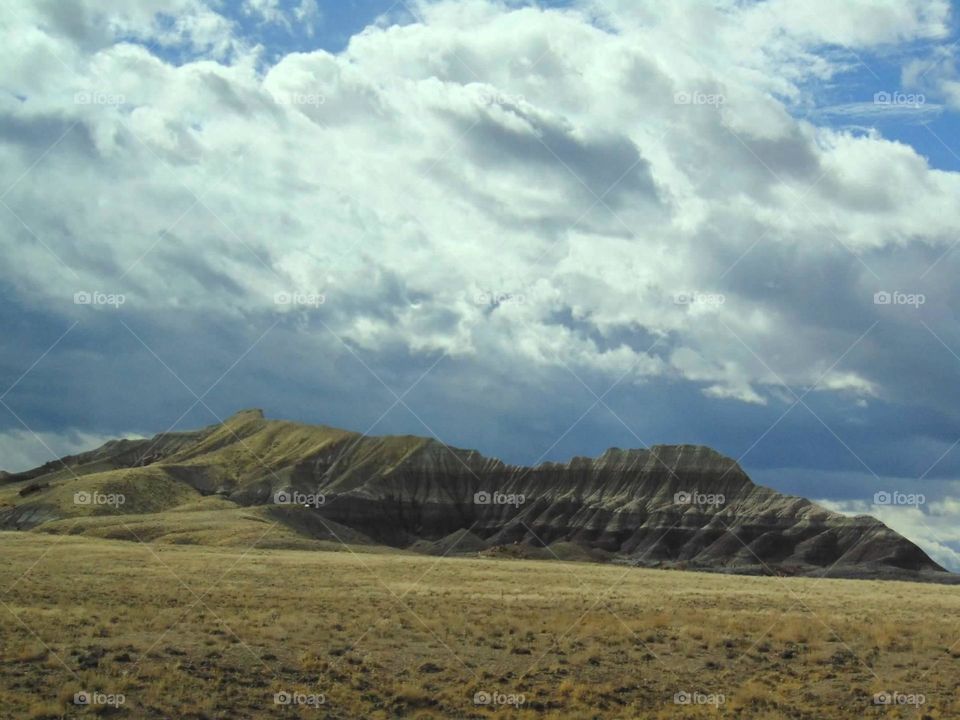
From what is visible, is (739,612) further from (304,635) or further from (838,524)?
(838,524)

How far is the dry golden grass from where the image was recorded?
24.8m

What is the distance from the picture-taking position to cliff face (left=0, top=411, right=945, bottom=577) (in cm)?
15338

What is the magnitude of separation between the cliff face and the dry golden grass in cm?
9313

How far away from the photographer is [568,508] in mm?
182625

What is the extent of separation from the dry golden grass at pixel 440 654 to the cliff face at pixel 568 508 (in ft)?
306

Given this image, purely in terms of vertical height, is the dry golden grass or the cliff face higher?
the cliff face

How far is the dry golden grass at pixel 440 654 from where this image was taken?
2481cm

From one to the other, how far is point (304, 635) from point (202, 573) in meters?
24.4

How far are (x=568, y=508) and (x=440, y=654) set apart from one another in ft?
508

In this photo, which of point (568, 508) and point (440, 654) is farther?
point (568, 508)

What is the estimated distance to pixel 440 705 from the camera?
2536cm

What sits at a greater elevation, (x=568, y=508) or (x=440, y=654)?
(x=568, y=508)

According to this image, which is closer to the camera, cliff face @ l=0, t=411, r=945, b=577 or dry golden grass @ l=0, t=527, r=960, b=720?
dry golden grass @ l=0, t=527, r=960, b=720

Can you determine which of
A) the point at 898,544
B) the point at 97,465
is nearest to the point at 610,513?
the point at 898,544
